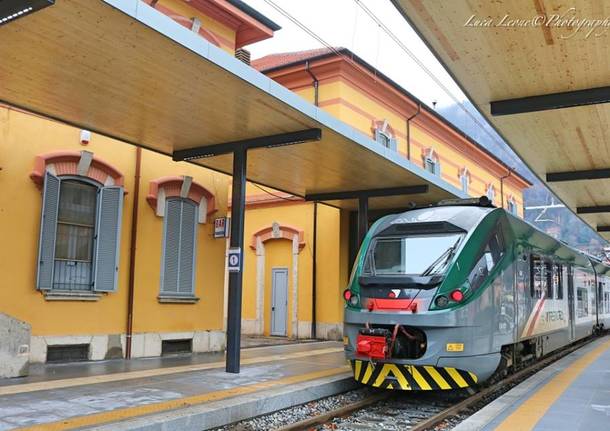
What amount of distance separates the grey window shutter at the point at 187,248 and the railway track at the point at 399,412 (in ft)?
16.4

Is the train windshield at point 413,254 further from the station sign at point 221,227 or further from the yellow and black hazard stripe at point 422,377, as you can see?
the station sign at point 221,227

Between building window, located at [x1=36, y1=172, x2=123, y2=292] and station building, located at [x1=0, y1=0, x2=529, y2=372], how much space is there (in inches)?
0.8

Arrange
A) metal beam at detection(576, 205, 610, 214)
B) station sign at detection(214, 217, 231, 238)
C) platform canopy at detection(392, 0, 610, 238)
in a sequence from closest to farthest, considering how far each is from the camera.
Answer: platform canopy at detection(392, 0, 610, 238), station sign at detection(214, 217, 231, 238), metal beam at detection(576, 205, 610, 214)

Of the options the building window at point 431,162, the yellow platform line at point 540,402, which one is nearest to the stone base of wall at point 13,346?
the yellow platform line at point 540,402

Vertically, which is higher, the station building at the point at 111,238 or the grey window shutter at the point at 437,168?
the grey window shutter at the point at 437,168

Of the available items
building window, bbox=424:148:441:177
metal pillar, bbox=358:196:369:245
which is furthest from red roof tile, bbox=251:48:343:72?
metal pillar, bbox=358:196:369:245

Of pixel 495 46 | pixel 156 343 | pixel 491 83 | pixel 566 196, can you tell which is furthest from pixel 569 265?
pixel 156 343

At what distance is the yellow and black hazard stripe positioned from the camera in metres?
7.92

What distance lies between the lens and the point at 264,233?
18469 millimetres

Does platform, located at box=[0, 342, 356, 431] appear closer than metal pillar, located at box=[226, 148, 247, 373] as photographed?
Yes

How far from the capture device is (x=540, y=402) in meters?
7.53

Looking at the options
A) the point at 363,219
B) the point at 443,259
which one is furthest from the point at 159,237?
the point at 443,259

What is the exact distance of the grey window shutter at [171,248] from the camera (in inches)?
468

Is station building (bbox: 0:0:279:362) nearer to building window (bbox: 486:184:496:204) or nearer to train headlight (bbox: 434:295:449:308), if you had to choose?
train headlight (bbox: 434:295:449:308)
